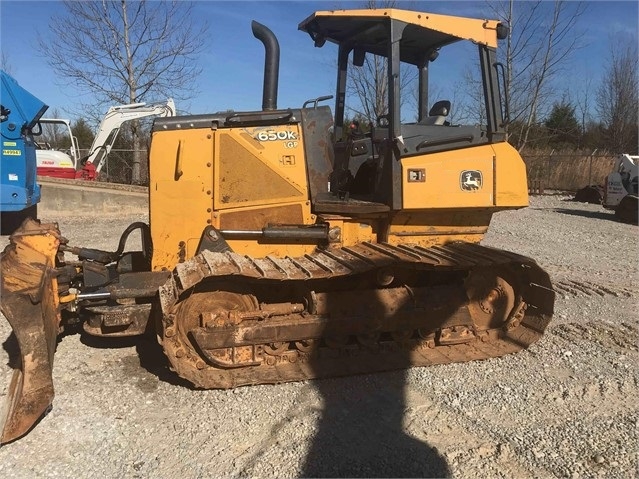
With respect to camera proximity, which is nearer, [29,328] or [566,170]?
[29,328]

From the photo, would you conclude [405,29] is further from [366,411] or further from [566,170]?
[566,170]

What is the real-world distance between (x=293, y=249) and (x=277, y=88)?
1378mm

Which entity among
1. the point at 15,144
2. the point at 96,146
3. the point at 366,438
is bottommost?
the point at 366,438

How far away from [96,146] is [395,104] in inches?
409

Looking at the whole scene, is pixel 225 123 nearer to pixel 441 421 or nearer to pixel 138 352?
pixel 138 352

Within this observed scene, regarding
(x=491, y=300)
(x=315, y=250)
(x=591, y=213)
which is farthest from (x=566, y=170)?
(x=315, y=250)

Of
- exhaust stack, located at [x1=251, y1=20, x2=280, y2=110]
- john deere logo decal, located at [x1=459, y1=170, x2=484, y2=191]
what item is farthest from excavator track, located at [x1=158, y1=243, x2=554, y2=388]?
exhaust stack, located at [x1=251, y1=20, x2=280, y2=110]

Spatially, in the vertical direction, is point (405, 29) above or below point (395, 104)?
above

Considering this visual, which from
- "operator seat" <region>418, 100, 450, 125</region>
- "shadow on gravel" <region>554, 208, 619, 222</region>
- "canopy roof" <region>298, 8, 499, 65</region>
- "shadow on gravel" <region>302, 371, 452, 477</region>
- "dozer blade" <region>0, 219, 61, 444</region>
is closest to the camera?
"shadow on gravel" <region>302, 371, 452, 477</region>

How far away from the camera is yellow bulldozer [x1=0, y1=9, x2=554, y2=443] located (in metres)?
4.06

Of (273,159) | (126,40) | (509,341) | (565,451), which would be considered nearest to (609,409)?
(565,451)

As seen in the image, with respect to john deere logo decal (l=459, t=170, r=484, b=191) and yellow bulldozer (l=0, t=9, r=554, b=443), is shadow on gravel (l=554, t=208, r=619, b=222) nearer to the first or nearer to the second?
yellow bulldozer (l=0, t=9, r=554, b=443)

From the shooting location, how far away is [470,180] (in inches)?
176

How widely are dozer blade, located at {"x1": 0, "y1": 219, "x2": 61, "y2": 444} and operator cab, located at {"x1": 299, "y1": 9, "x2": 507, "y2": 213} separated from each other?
2118mm
